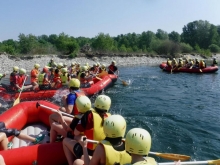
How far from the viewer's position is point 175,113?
8.61 meters

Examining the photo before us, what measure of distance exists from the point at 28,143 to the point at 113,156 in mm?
2782

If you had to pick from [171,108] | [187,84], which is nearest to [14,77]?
[171,108]

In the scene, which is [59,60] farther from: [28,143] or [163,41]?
[163,41]

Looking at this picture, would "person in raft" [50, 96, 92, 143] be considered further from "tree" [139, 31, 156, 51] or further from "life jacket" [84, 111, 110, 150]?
"tree" [139, 31, 156, 51]

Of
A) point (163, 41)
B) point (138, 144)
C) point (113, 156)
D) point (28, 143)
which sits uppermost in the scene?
point (163, 41)

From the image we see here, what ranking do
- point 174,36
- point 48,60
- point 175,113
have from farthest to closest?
1. point 174,36
2. point 48,60
3. point 175,113

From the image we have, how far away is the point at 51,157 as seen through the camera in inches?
143

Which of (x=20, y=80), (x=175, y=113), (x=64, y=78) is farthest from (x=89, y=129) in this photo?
(x=20, y=80)

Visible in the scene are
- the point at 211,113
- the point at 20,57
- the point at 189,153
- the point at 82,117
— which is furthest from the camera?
the point at 20,57

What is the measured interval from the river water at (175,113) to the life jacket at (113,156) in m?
3.20

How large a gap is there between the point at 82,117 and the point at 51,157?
2.77 feet

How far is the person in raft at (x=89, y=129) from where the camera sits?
3399mm

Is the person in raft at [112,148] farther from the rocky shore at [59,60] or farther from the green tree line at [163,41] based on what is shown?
the green tree line at [163,41]

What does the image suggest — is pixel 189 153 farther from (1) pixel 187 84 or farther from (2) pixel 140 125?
(1) pixel 187 84
